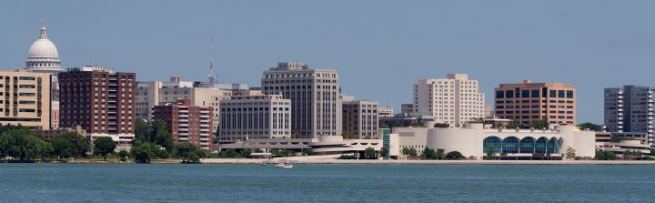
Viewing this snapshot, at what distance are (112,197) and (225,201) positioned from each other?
8073mm

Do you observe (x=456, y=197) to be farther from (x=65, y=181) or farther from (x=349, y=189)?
(x=65, y=181)

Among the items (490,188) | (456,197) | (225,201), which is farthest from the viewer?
(490,188)

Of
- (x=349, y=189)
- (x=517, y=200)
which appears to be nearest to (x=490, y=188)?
(x=349, y=189)

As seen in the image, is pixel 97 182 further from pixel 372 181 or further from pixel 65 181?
pixel 372 181

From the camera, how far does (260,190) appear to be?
12569 centimetres

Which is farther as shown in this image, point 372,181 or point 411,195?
point 372,181

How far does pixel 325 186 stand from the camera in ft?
450

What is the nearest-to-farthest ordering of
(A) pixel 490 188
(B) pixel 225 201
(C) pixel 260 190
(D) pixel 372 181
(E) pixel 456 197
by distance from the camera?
(B) pixel 225 201
(E) pixel 456 197
(C) pixel 260 190
(A) pixel 490 188
(D) pixel 372 181

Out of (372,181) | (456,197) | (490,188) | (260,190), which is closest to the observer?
(456,197)

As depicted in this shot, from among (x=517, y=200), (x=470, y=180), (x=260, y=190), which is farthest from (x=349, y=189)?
(x=470, y=180)

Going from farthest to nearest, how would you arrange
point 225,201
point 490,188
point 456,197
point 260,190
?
point 490,188, point 260,190, point 456,197, point 225,201

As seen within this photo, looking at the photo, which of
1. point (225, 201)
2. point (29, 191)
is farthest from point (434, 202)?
point (29, 191)

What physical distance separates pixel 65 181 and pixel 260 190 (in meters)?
22.2

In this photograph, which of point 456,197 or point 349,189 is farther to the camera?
point 349,189
